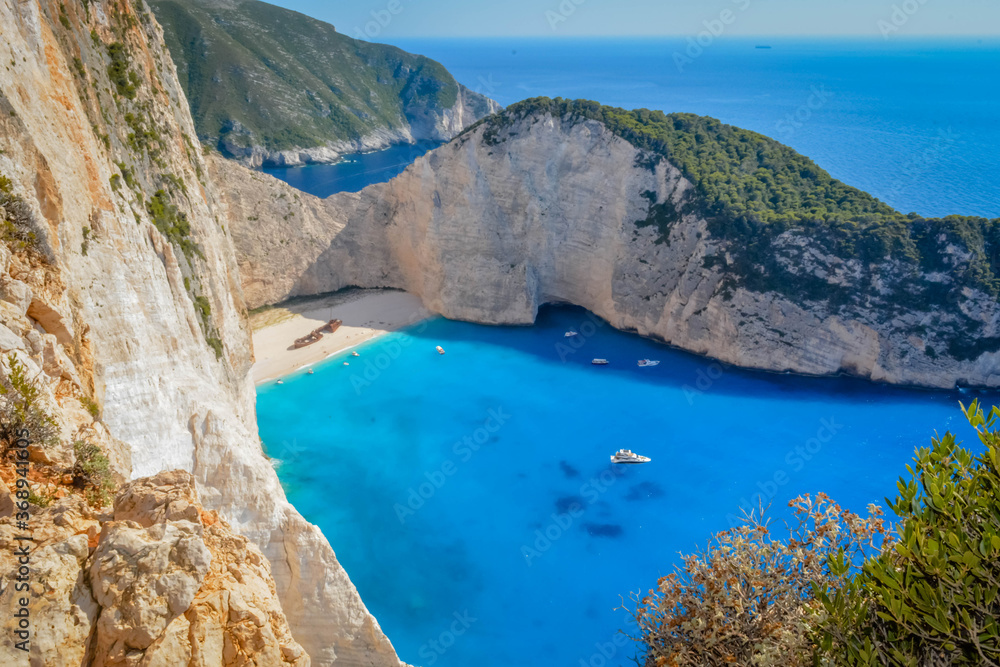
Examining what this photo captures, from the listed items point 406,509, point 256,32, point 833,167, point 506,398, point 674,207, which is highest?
point 256,32

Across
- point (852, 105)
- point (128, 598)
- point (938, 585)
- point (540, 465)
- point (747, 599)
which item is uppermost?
point (852, 105)

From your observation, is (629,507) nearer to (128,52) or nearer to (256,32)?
(128,52)

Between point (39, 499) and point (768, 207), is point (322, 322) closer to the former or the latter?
point (768, 207)

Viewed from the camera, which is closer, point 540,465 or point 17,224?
point 17,224

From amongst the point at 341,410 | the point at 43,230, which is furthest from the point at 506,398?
the point at 43,230

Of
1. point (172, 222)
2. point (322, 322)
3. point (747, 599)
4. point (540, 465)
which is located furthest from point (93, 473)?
point (322, 322)

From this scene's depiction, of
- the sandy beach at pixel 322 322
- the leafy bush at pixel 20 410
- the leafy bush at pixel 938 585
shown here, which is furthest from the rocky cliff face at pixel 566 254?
the leafy bush at pixel 20 410
